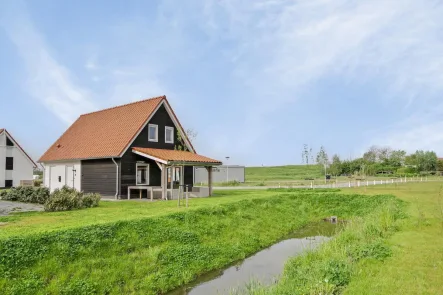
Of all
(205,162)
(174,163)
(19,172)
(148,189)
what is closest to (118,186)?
(148,189)

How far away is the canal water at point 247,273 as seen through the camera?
9.39 m

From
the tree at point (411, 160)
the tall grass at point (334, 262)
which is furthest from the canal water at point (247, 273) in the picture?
the tree at point (411, 160)

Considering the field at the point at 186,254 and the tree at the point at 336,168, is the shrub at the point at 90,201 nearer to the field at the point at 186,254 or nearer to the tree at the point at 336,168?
the field at the point at 186,254

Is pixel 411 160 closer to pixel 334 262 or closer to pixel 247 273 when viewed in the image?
pixel 247 273

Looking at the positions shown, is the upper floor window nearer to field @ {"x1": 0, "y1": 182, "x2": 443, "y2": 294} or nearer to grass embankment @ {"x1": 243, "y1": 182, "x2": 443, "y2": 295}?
field @ {"x1": 0, "y1": 182, "x2": 443, "y2": 294}

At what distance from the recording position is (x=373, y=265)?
26.6 ft

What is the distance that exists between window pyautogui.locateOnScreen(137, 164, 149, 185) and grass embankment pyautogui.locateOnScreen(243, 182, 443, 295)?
14.8 meters

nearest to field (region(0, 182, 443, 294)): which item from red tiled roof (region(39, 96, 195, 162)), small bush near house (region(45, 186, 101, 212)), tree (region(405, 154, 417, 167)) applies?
small bush near house (region(45, 186, 101, 212))

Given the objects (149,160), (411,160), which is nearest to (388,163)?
(411,160)

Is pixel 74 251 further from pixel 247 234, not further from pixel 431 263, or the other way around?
pixel 431 263

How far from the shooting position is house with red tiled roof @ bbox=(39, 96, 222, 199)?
22.2 m

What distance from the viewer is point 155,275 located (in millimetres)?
9516

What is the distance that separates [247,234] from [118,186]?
10.6 metres

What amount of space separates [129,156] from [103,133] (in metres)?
4.66
